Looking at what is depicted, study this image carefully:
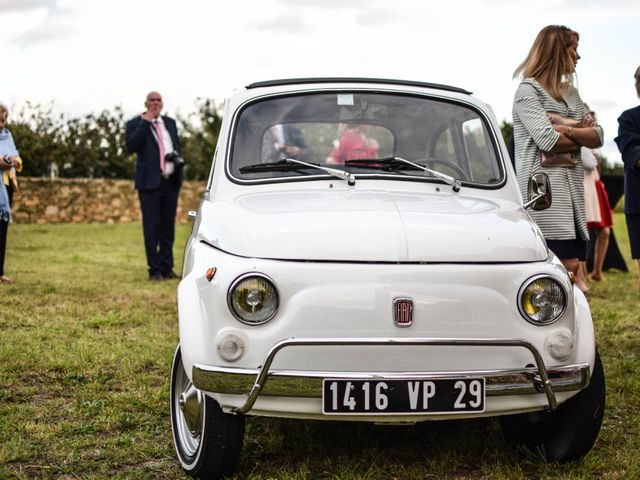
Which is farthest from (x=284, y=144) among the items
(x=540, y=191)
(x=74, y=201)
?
(x=74, y=201)

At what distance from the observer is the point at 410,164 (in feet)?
13.6

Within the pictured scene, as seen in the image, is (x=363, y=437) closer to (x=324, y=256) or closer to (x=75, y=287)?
(x=324, y=256)

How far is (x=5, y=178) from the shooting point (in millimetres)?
9148

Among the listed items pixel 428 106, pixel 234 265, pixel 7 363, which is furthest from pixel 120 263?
pixel 234 265

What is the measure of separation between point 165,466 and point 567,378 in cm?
170

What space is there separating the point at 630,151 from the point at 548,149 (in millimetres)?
916

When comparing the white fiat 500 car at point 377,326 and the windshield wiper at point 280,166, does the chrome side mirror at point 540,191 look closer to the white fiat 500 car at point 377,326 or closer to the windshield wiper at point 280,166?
the white fiat 500 car at point 377,326

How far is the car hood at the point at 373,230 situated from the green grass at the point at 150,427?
0.91 meters

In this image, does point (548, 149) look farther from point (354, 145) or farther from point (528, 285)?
point (528, 285)

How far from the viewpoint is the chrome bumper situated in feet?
Result: 9.65

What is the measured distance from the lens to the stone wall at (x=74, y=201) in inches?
877

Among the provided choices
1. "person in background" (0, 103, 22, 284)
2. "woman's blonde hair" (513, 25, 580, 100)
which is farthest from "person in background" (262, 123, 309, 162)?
"person in background" (0, 103, 22, 284)

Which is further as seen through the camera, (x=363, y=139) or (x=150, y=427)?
(x=363, y=139)

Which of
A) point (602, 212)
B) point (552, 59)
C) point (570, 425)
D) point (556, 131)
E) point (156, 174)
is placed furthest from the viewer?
point (602, 212)
